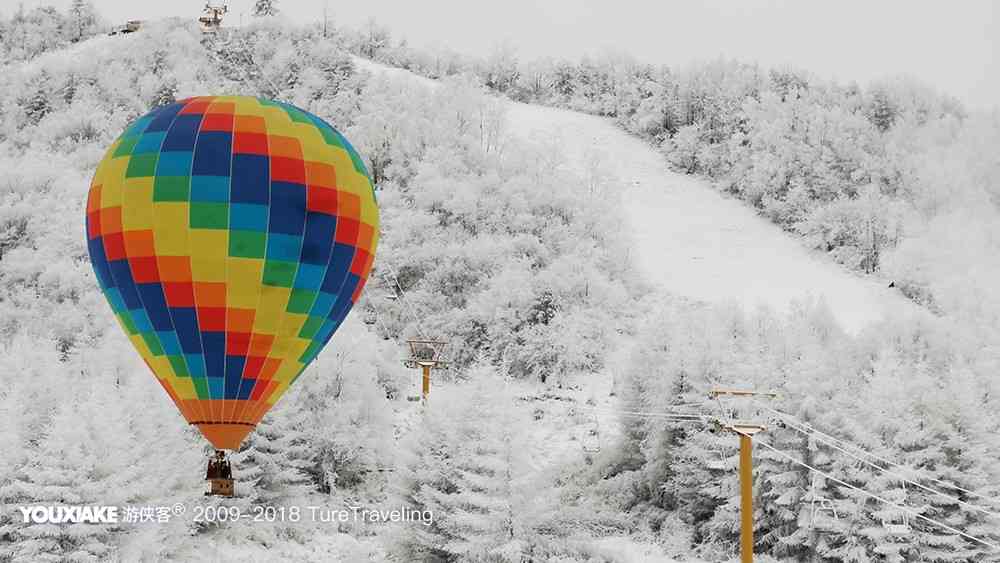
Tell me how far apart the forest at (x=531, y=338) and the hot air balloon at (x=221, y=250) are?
832 cm

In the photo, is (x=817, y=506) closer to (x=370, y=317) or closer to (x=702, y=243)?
(x=370, y=317)

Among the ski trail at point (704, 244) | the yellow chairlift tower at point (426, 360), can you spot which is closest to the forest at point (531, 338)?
the yellow chairlift tower at point (426, 360)

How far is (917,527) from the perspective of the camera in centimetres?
2452

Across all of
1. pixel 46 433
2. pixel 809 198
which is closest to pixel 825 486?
pixel 46 433

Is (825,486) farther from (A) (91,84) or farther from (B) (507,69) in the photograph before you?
(B) (507,69)

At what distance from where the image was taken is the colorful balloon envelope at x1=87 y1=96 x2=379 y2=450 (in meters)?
15.3

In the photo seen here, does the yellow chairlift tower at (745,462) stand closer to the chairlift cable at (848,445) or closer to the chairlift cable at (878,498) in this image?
the chairlift cable at (848,445)

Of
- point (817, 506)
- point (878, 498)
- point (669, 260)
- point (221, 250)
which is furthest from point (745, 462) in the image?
point (669, 260)

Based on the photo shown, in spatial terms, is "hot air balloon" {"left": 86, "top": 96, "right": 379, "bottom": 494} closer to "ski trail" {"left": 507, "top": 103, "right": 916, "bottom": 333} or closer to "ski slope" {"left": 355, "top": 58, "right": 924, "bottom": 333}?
"ski slope" {"left": 355, "top": 58, "right": 924, "bottom": 333}

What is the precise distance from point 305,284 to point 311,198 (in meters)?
1.38

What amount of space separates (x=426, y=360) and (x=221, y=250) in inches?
819

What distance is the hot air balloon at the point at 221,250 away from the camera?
1526cm

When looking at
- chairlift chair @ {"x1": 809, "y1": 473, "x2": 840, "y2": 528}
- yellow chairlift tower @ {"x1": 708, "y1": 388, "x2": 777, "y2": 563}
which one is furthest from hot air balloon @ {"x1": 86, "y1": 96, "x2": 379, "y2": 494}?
chairlift chair @ {"x1": 809, "y1": 473, "x2": 840, "y2": 528}

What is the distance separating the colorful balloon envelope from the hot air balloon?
0.06ft
